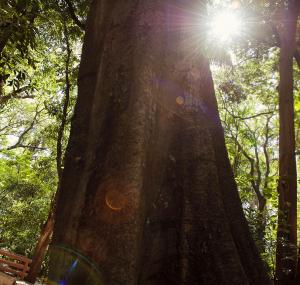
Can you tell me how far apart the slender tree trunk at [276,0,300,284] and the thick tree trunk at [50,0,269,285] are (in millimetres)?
3180

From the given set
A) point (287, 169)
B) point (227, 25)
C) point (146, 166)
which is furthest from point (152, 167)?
point (227, 25)

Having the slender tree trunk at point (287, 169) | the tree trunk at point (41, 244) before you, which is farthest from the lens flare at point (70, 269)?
the tree trunk at point (41, 244)

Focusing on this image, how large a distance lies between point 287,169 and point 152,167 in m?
4.54

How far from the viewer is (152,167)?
9.52ft

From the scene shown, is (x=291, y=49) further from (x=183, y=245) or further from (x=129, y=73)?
(x=183, y=245)

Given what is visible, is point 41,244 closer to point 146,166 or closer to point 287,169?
point 287,169

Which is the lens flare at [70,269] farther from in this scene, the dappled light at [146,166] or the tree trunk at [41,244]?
the tree trunk at [41,244]

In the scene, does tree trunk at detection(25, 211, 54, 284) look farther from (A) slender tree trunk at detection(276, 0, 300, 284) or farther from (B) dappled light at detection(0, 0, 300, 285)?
(B) dappled light at detection(0, 0, 300, 285)

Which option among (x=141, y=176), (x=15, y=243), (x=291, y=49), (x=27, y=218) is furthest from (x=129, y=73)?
(x=15, y=243)

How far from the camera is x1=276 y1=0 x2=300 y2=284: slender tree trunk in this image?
5.84 m

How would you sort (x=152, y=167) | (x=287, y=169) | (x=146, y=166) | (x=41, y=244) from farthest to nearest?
(x=41, y=244) < (x=287, y=169) < (x=152, y=167) < (x=146, y=166)

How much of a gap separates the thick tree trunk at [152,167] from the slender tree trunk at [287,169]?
125 inches

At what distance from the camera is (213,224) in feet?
9.08

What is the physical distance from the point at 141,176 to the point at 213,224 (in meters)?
0.72
